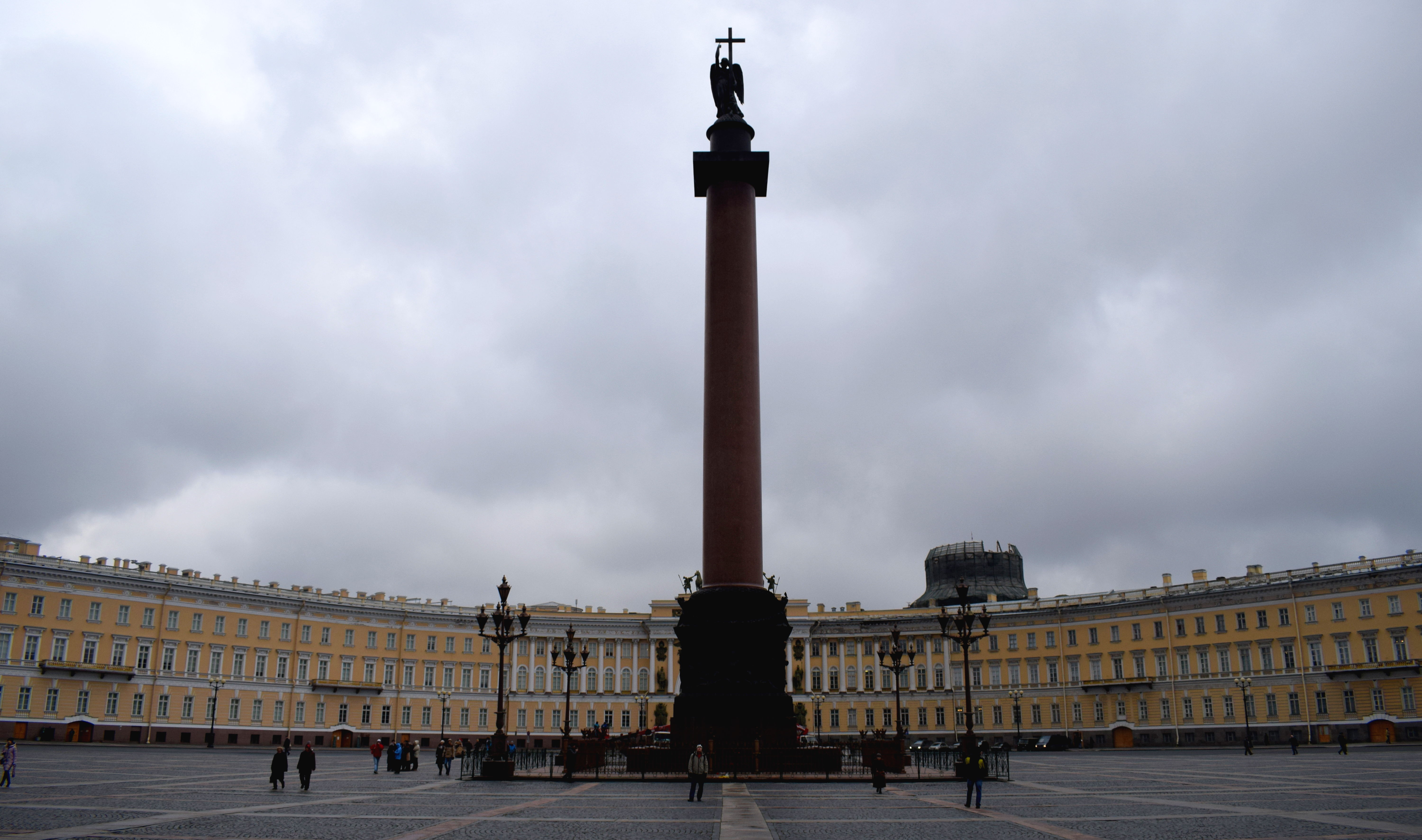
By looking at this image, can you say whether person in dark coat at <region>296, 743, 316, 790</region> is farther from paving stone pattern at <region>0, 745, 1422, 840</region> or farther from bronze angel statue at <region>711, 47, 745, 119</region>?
bronze angel statue at <region>711, 47, 745, 119</region>

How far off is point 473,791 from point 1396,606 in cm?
6287

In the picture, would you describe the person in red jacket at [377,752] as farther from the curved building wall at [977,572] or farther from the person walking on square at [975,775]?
the curved building wall at [977,572]

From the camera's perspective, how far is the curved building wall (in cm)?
10612

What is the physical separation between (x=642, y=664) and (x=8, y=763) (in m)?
77.6

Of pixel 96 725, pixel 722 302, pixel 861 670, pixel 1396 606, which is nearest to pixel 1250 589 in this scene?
pixel 1396 606

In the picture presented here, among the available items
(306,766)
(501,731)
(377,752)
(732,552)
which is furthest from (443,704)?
(306,766)

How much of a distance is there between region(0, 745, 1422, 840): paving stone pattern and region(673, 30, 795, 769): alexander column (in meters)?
3.47

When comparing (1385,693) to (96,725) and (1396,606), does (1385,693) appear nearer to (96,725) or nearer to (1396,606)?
(1396,606)

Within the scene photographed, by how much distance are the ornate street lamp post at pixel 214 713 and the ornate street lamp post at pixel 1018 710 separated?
56.2 meters

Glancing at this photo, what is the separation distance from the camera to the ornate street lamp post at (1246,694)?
205ft

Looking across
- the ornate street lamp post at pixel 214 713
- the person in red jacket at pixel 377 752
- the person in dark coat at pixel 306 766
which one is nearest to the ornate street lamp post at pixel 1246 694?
the person in red jacket at pixel 377 752

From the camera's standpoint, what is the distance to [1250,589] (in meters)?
72.5

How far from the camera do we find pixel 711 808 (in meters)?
20.6

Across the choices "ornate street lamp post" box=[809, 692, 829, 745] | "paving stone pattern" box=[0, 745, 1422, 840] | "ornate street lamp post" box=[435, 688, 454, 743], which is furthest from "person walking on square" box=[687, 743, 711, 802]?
"ornate street lamp post" box=[435, 688, 454, 743]
